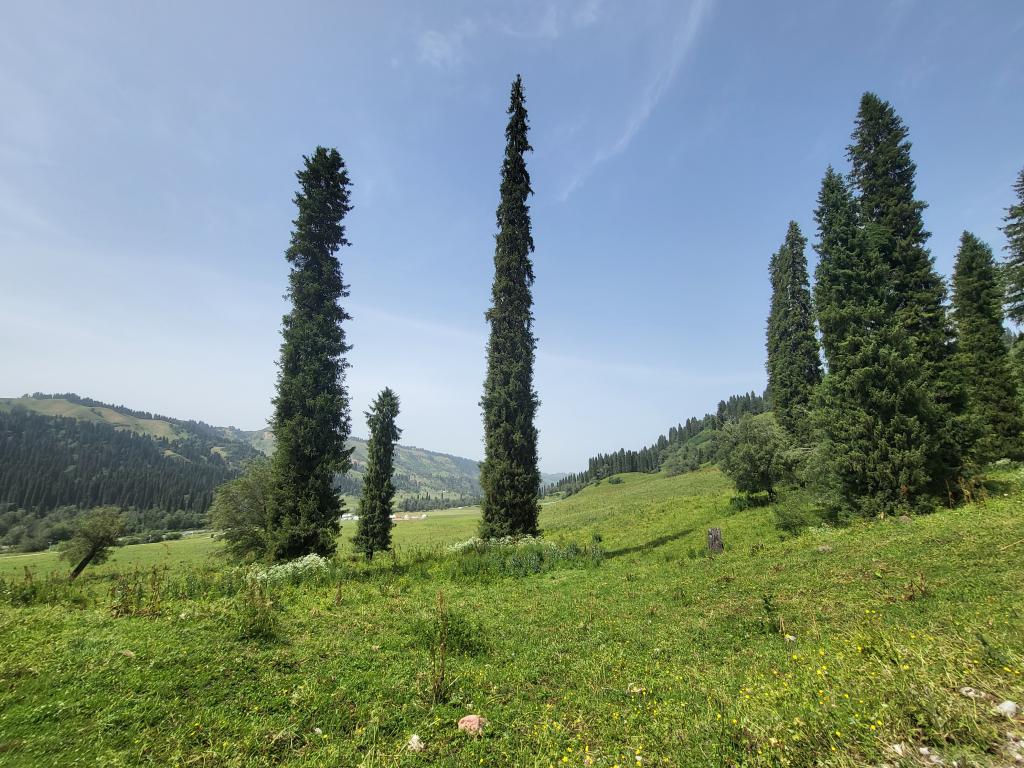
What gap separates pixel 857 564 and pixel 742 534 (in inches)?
353

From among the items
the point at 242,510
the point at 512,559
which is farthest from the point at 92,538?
the point at 512,559

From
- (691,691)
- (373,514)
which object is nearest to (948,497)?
(691,691)

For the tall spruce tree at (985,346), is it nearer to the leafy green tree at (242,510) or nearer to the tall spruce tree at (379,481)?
the tall spruce tree at (379,481)

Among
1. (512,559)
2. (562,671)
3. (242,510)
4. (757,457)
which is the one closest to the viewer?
(562,671)

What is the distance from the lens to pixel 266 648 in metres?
7.76

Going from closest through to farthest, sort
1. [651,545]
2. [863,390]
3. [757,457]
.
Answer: [863,390] < [651,545] < [757,457]

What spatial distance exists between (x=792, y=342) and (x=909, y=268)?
12.6m

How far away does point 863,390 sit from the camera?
17.8 meters

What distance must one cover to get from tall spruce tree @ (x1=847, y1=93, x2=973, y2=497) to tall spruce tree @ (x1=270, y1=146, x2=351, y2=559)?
86.2 ft

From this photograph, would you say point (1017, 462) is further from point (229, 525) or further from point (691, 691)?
point (229, 525)

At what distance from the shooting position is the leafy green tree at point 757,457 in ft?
88.7

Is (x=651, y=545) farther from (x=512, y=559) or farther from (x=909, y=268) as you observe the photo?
(x=909, y=268)

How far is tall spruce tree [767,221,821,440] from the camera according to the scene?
106 ft

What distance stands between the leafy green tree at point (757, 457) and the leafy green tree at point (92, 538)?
46.6m
